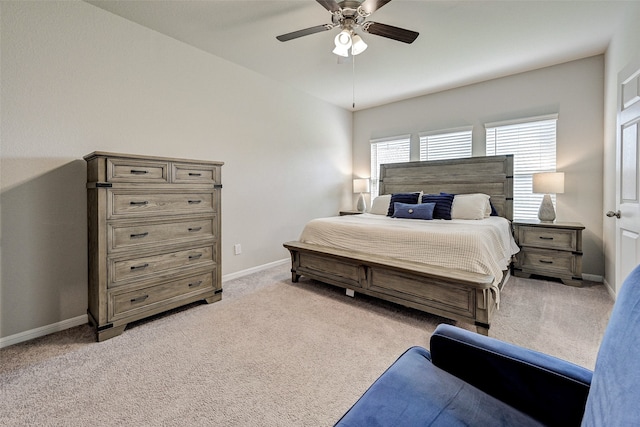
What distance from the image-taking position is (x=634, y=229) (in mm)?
1677

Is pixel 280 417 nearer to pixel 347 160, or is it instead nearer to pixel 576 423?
pixel 576 423

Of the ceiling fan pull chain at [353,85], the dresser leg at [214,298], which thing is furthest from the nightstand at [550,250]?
the dresser leg at [214,298]

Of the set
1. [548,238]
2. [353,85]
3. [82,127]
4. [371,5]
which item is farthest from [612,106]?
[82,127]

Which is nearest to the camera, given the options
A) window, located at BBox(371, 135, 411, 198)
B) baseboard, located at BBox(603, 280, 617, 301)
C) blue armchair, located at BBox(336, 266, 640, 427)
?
blue armchair, located at BBox(336, 266, 640, 427)

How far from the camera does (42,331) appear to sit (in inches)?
86.5

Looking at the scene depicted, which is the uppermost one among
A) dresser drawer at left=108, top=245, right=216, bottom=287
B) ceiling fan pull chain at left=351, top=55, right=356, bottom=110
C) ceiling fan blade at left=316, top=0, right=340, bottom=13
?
ceiling fan pull chain at left=351, top=55, right=356, bottom=110

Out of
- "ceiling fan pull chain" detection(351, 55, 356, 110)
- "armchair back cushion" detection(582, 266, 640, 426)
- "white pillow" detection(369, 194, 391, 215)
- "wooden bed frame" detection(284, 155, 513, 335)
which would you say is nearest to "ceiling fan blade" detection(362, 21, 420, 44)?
"ceiling fan pull chain" detection(351, 55, 356, 110)

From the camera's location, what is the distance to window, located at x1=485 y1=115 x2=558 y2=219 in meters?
3.65

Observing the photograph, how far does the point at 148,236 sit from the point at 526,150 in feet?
15.3

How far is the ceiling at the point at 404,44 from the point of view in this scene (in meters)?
2.45

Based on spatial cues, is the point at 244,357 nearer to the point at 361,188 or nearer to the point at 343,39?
the point at 343,39

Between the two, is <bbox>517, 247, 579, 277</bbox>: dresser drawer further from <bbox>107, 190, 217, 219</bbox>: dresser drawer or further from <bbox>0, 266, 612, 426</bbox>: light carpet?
<bbox>107, 190, 217, 219</bbox>: dresser drawer

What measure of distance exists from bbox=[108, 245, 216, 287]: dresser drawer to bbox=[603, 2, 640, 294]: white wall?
12.3ft

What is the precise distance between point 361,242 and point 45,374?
2505mm
